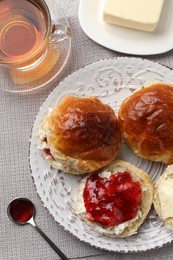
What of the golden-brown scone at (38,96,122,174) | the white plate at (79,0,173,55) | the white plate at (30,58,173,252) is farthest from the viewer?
the white plate at (79,0,173,55)

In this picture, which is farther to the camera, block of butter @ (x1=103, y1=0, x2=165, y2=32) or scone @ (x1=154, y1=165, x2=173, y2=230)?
block of butter @ (x1=103, y1=0, x2=165, y2=32)

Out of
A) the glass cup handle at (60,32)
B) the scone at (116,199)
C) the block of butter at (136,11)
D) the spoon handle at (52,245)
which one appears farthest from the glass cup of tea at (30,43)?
the spoon handle at (52,245)

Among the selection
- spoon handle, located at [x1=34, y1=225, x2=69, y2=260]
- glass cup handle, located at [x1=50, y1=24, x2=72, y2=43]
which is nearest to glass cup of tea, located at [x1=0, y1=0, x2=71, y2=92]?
glass cup handle, located at [x1=50, y1=24, x2=72, y2=43]

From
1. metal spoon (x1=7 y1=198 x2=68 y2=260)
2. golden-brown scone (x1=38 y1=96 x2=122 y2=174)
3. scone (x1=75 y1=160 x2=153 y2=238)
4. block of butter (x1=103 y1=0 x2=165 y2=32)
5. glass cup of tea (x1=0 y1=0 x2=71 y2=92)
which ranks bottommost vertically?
metal spoon (x1=7 y1=198 x2=68 y2=260)

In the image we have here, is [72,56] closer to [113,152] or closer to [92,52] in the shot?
[92,52]

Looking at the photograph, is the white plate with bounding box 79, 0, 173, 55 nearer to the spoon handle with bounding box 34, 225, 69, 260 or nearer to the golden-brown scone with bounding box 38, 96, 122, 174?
the golden-brown scone with bounding box 38, 96, 122, 174

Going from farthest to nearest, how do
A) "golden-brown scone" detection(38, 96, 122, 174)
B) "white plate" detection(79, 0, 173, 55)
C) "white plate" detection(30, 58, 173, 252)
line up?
"white plate" detection(79, 0, 173, 55) < "white plate" detection(30, 58, 173, 252) < "golden-brown scone" detection(38, 96, 122, 174)

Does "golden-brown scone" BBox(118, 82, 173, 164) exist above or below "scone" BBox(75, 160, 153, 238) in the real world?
above

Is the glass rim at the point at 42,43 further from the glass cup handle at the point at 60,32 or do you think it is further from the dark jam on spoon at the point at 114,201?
the dark jam on spoon at the point at 114,201

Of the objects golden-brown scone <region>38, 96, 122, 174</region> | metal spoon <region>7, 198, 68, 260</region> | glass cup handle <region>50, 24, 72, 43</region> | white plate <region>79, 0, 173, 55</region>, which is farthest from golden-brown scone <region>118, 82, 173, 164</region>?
metal spoon <region>7, 198, 68, 260</region>
